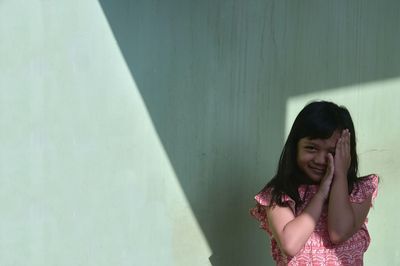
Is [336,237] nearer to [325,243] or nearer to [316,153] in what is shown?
[325,243]

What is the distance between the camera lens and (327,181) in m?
2.78

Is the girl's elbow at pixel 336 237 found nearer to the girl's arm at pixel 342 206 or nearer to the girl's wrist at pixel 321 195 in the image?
the girl's arm at pixel 342 206

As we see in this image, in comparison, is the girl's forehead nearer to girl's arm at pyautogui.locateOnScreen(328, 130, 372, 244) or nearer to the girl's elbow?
girl's arm at pyautogui.locateOnScreen(328, 130, 372, 244)

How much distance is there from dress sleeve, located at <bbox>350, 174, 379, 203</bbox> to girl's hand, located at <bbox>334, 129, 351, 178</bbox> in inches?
3.9

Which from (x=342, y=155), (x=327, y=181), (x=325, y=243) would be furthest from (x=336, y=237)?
(x=342, y=155)

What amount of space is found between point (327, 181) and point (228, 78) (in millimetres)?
780

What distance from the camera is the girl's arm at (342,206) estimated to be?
270cm

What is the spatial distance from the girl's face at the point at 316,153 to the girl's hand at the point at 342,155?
0.8 inches

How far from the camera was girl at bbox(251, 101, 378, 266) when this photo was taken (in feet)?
8.87

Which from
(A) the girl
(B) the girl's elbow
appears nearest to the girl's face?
(A) the girl

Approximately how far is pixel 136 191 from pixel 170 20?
0.75 m

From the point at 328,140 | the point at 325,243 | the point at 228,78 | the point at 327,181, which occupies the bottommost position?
the point at 325,243

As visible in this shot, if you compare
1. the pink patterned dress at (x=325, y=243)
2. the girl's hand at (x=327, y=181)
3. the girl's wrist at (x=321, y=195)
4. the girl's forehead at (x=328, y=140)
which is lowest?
the pink patterned dress at (x=325, y=243)

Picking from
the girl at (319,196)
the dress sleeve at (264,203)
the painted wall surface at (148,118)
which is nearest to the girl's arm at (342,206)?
the girl at (319,196)
